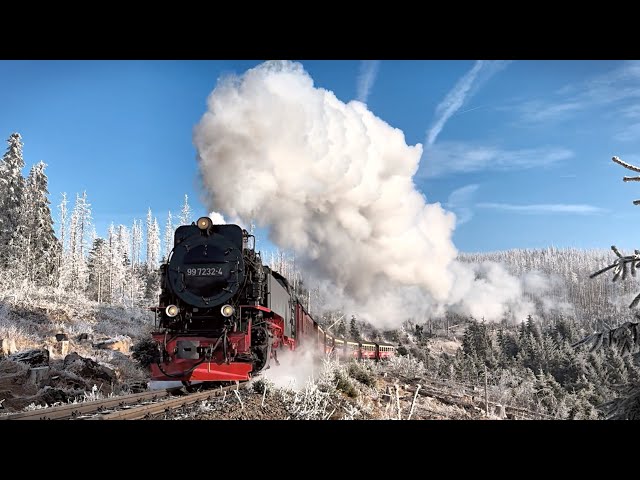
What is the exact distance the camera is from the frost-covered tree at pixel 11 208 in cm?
2369

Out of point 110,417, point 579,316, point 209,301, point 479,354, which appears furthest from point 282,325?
point 579,316

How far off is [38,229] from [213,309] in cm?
2055

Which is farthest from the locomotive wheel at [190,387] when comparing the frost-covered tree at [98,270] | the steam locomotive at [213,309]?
the frost-covered tree at [98,270]

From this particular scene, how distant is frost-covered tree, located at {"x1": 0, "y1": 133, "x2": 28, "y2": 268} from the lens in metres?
23.7

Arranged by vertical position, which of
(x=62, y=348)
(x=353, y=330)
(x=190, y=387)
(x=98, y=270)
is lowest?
(x=190, y=387)

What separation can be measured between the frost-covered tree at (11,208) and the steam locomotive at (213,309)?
17.4 metres

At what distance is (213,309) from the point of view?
402 inches

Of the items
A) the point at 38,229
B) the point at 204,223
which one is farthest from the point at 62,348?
the point at 38,229

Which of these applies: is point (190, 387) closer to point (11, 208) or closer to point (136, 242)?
point (11, 208)

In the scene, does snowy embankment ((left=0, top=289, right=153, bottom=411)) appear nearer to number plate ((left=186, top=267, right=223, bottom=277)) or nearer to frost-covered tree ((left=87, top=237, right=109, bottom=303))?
number plate ((left=186, top=267, right=223, bottom=277))

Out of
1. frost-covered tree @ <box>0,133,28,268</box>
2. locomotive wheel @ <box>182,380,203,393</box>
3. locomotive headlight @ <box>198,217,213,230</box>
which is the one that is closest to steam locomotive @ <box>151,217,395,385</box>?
locomotive headlight @ <box>198,217,213,230</box>

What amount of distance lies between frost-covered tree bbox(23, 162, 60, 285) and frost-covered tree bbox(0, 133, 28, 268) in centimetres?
40

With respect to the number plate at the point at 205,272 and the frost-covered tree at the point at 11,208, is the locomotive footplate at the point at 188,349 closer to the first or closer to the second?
the number plate at the point at 205,272

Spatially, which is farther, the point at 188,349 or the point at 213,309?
the point at 213,309
